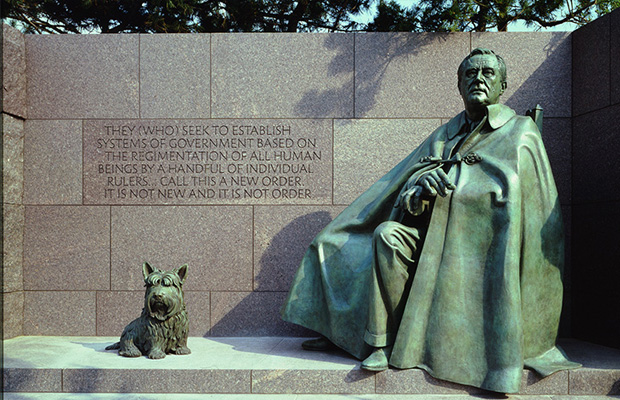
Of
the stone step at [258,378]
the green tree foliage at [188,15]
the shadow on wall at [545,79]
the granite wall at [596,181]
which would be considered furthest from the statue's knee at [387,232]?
the green tree foliage at [188,15]

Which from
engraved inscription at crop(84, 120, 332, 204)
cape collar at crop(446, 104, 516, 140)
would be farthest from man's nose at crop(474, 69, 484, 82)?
engraved inscription at crop(84, 120, 332, 204)

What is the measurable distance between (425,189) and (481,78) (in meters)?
1.14

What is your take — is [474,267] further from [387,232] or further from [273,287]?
[273,287]

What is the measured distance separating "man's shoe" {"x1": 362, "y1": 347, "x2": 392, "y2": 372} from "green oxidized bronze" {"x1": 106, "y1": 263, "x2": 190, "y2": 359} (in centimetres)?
176

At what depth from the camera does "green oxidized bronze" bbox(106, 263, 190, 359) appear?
5.50m

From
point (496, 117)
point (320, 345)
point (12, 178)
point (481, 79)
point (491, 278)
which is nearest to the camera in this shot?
point (491, 278)

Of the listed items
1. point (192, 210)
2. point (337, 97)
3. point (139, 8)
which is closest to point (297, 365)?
point (192, 210)

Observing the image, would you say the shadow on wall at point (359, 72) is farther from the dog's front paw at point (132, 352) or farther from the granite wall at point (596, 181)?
the dog's front paw at point (132, 352)

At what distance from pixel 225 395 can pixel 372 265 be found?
162cm

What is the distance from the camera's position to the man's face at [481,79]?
5414 millimetres

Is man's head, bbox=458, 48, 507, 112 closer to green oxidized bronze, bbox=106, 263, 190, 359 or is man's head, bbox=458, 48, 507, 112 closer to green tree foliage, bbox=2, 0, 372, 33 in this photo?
green oxidized bronze, bbox=106, 263, 190, 359

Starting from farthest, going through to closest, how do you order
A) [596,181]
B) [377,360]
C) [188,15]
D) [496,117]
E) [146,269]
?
[188,15] < [596,181] < [146,269] < [496,117] < [377,360]

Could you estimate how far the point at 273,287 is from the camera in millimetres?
7023

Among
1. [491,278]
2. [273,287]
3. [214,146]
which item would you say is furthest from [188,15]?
[491,278]
